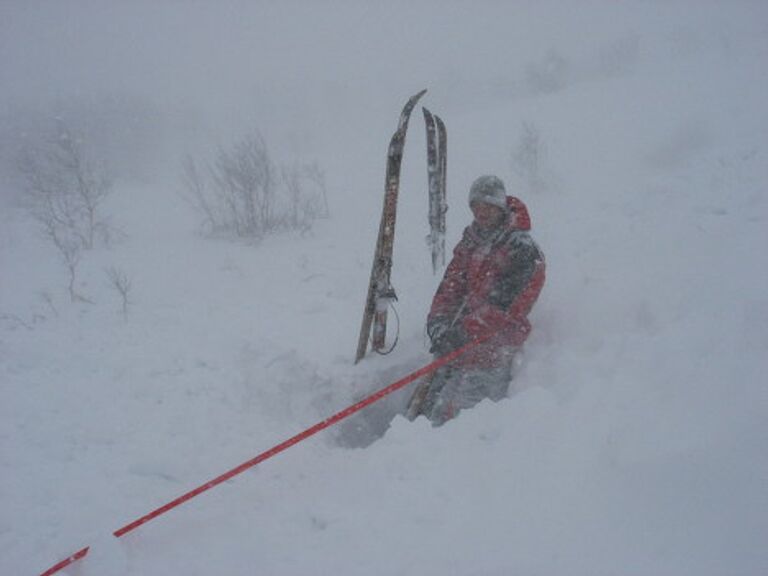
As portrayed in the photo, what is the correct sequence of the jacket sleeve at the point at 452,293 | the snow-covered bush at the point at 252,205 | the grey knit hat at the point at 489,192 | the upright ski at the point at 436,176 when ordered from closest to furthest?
the grey knit hat at the point at 489,192 → the jacket sleeve at the point at 452,293 → the upright ski at the point at 436,176 → the snow-covered bush at the point at 252,205

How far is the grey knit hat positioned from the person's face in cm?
5

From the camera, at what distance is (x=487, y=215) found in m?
4.19

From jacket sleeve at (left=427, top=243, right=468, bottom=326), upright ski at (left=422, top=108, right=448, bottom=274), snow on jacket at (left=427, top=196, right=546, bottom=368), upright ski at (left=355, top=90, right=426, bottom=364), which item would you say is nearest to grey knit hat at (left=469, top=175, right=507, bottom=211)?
snow on jacket at (left=427, top=196, right=546, bottom=368)

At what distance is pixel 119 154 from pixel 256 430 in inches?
1592

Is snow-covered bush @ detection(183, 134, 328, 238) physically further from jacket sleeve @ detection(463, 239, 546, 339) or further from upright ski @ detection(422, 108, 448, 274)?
jacket sleeve @ detection(463, 239, 546, 339)

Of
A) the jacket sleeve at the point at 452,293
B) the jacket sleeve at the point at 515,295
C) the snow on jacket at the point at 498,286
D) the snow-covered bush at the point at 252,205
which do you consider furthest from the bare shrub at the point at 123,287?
the jacket sleeve at the point at 515,295

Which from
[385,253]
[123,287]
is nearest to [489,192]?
[385,253]

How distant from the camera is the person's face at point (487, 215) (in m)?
4.14

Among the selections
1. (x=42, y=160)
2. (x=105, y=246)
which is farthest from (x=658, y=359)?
(x=42, y=160)

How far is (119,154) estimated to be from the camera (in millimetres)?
37500

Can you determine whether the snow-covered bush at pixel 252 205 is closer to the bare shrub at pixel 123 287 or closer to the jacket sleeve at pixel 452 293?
the bare shrub at pixel 123 287

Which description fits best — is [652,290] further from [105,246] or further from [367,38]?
[367,38]

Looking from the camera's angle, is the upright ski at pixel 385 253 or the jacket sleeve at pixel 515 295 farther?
the upright ski at pixel 385 253

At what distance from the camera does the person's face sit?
4.14m
